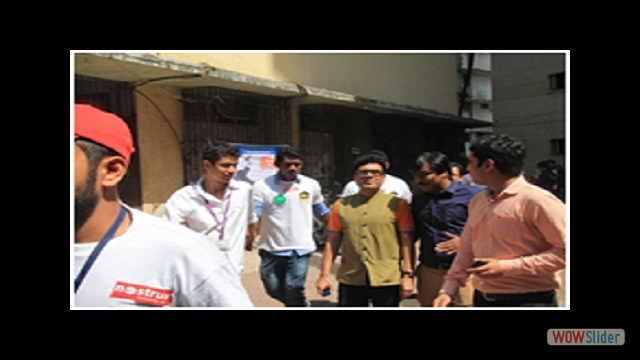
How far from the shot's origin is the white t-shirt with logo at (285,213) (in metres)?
4.31

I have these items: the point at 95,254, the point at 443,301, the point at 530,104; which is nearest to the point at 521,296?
the point at 443,301

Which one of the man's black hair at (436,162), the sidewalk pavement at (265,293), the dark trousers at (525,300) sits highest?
the man's black hair at (436,162)

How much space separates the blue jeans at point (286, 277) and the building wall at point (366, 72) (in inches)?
146

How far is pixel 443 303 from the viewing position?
2668 millimetres

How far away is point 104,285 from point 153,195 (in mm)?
6096

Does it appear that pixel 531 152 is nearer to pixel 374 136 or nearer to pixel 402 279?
pixel 374 136

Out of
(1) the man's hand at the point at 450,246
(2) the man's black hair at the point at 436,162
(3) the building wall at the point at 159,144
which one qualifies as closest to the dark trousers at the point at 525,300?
(1) the man's hand at the point at 450,246

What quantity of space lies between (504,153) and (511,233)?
403mm

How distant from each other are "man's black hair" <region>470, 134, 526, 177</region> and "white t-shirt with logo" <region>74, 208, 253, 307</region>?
1544mm

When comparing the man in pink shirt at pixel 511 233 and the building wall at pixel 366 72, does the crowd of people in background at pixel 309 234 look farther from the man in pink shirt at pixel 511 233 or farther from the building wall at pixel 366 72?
the building wall at pixel 366 72

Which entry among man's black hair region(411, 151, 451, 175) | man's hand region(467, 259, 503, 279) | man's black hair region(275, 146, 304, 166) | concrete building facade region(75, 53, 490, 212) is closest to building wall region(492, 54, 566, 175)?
concrete building facade region(75, 53, 490, 212)

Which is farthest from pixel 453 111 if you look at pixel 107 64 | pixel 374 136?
pixel 107 64

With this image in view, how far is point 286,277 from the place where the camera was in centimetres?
430

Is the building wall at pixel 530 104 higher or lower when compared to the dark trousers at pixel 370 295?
higher
